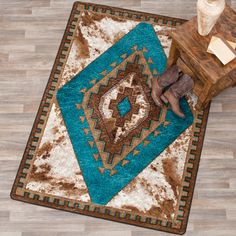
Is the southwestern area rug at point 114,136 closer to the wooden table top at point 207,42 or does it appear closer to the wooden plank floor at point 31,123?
the wooden plank floor at point 31,123

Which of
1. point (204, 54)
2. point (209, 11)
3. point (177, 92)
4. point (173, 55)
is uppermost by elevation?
point (209, 11)

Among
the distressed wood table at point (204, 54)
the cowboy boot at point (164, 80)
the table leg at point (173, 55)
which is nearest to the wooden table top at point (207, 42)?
the distressed wood table at point (204, 54)

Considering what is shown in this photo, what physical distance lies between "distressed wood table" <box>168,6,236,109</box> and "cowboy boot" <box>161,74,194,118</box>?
4 centimetres

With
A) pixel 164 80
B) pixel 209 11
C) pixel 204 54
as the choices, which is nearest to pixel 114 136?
pixel 164 80

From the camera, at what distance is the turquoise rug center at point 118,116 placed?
2.23 metres

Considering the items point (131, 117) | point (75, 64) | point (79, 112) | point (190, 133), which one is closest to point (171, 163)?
point (190, 133)

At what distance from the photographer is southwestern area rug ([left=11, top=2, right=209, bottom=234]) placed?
2178 mm

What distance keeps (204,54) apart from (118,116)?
2.31 ft

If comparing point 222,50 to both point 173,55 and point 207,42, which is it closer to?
point 207,42

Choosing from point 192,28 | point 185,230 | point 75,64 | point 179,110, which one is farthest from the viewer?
point 75,64

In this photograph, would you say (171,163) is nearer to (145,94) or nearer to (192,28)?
(145,94)

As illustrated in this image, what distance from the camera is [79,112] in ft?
7.75

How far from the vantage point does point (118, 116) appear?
2.35 meters

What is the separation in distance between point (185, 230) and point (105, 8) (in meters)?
1.59
